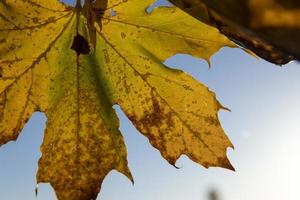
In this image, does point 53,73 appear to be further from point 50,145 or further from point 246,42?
point 246,42

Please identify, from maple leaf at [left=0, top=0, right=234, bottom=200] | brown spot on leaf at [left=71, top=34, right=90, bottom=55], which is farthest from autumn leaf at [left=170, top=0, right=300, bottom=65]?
brown spot on leaf at [left=71, top=34, right=90, bottom=55]

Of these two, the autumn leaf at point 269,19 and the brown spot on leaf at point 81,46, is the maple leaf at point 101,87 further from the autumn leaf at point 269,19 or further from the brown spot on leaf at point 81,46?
the autumn leaf at point 269,19

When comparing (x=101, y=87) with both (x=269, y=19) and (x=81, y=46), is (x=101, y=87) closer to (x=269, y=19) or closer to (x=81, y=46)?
(x=81, y=46)

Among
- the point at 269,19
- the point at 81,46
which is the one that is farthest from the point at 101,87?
the point at 269,19

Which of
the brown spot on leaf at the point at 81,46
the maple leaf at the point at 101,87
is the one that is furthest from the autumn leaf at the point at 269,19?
the brown spot on leaf at the point at 81,46

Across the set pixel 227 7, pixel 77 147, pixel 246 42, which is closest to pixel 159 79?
pixel 77 147

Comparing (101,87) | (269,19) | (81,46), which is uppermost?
(269,19)

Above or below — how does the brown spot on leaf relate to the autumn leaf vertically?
below

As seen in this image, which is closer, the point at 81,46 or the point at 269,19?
the point at 269,19

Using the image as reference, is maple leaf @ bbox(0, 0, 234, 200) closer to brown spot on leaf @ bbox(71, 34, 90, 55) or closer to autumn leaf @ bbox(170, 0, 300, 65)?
brown spot on leaf @ bbox(71, 34, 90, 55)

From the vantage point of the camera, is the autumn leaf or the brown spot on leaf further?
the brown spot on leaf
